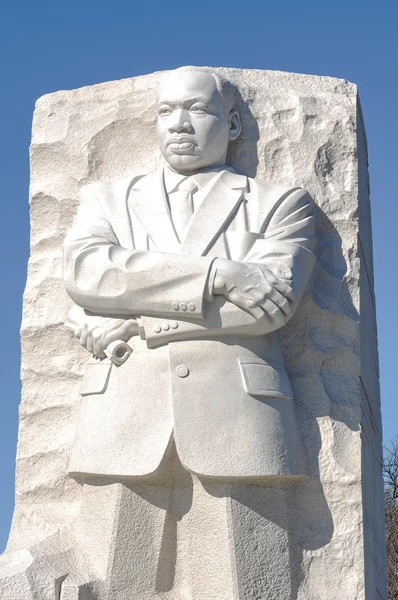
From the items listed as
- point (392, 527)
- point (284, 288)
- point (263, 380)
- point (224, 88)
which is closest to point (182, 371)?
point (263, 380)

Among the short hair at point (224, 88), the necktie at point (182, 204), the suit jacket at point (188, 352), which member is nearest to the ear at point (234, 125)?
the short hair at point (224, 88)

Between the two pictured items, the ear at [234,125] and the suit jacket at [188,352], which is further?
the ear at [234,125]

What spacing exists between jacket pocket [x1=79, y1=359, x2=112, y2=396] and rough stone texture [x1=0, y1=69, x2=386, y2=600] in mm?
446

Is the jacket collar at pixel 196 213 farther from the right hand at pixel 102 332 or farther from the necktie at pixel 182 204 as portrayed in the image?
the right hand at pixel 102 332

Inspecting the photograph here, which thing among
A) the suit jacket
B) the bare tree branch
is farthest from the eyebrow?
the bare tree branch

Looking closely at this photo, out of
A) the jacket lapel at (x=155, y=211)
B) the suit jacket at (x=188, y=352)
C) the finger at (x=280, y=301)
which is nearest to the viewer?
the suit jacket at (x=188, y=352)

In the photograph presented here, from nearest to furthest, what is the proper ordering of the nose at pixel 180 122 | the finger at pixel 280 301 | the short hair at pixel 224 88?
the finger at pixel 280 301 → the nose at pixel 180 122 → the short hair at pixel 224 88

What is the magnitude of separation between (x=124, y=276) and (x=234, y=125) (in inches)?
45.6

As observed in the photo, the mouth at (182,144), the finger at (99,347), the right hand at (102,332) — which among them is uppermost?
the mouth at (182,144)

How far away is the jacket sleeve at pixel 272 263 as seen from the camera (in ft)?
17.2

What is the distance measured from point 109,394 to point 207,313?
59cm

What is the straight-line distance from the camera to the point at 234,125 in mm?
5969

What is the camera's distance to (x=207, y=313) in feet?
17.2

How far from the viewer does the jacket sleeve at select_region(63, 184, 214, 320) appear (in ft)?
17.1
